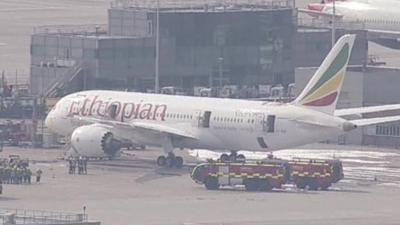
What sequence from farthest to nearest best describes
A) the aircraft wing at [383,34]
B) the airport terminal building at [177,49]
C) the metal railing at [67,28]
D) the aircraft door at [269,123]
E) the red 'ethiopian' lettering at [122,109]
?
1. the aircraft wing at [383,34]
2. the metal railing at [67,28]
3. the airport terminal building at [177,49]
4. the red 'ethiopian' lettering at [122,109]
5. the aircraft door at [269,123]

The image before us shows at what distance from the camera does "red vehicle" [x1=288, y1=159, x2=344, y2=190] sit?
110 meters

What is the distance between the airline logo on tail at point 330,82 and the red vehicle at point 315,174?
6220mm

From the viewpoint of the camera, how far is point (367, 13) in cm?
19175

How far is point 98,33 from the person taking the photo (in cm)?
15112

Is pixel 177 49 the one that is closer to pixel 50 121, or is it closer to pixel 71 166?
pixel 50 121

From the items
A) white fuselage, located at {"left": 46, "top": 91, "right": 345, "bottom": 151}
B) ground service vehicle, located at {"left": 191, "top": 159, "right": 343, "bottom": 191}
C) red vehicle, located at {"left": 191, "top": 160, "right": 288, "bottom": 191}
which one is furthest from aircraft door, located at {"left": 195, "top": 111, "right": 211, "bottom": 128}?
red vehicle, located at {"left": 191, "top": 160, "right": 288, "bottom": 191}

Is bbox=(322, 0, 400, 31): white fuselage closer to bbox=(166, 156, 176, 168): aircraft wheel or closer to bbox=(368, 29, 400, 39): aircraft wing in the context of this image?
bbox=(368, 29, 400, 39): aircraft wing

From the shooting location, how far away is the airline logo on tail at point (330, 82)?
115 m

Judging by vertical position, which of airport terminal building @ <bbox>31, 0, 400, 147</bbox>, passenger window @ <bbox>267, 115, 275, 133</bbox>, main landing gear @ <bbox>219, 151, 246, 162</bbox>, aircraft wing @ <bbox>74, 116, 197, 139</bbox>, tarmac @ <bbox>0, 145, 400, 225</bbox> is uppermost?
airport terminal building @ <bbox>31, 0, 400, 147</bbox>

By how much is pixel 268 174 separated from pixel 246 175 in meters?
1.10

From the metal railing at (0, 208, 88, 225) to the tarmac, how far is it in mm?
2207

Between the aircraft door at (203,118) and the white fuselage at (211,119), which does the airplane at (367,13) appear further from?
the aircraft door at (203,118)

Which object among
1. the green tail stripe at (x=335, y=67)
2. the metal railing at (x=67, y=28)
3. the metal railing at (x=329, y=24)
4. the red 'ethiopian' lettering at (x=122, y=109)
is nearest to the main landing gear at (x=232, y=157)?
the red 'ethiopian' lettering at (x=122, y=109)

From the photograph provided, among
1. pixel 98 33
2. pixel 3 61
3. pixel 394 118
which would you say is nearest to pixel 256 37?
pixel 98 33
